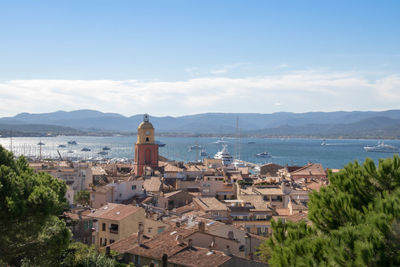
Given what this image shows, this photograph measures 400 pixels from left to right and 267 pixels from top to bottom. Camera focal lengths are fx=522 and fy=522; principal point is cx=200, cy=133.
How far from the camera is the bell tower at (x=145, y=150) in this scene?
59594 millimetres

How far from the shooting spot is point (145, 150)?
59.8 meters

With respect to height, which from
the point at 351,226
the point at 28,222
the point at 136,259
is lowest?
the point at 136,259

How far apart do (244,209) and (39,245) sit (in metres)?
22.0

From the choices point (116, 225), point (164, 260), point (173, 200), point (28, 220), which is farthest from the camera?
point (173, 200)

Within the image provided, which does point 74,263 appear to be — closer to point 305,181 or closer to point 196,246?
point 196,246

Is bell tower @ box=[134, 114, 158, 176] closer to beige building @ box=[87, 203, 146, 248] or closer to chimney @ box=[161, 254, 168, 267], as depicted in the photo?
beige building @ box=[87, 203, 146, 248]

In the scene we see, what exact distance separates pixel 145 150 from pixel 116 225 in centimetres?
3297

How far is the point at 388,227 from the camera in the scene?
10.0 meters

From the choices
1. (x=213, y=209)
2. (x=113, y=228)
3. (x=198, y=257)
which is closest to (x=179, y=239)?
(x=198, y=257)

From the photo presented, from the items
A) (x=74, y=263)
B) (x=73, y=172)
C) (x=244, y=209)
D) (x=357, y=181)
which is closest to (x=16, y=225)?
(x=74, y=263)

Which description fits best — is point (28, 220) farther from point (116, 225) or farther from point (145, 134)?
point (145, 134)

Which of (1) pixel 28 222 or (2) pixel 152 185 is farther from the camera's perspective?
(2) pixel 152 185

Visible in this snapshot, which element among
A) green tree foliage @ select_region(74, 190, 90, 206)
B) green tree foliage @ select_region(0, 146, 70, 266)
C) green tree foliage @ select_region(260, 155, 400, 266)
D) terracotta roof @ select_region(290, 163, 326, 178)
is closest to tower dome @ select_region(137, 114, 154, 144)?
terracotta roof @ select_region(290, 163, 326, 178)

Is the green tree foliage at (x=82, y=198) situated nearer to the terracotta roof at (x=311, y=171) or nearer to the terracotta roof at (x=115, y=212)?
the terracotta roof at (x=115, y=212)
